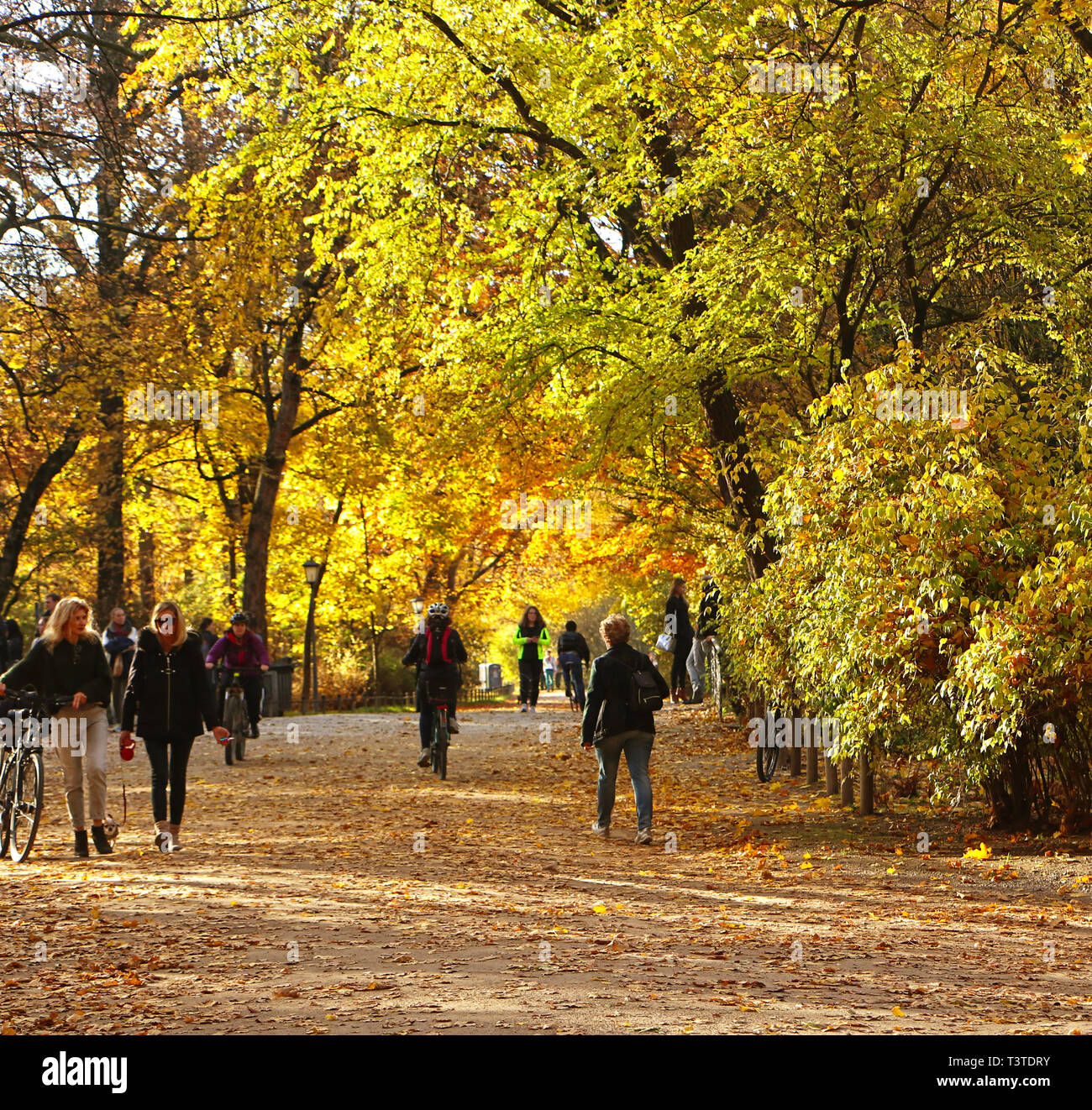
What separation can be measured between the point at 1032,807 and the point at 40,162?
11.4 metres

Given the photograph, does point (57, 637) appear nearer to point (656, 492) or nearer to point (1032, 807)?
A: point (1032, 807)

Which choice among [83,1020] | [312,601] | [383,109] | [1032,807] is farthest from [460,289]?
[312,601]

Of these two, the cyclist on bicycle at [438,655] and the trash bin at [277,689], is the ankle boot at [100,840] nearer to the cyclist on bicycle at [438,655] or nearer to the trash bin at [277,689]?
the cyclist on bicycle at [438,655]

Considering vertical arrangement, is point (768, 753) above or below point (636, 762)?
below

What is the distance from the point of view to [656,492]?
20484 mm

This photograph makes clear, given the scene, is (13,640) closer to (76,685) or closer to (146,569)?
(76,685)

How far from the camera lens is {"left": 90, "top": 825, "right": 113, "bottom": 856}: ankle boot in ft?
37.2

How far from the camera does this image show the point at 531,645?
2445cm

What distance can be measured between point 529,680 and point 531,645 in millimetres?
1266

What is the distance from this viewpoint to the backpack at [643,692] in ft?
38.6

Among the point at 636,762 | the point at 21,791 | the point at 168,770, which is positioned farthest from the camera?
the point at 636,762

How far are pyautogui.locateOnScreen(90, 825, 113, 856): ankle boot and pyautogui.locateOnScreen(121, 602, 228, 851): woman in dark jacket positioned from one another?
1.31ft

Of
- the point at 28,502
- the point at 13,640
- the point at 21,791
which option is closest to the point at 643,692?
the point at 21,791

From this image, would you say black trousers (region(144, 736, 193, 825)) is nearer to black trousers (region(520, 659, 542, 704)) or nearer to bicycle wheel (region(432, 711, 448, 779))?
bicycle wheel (region(432, 711, 448, 779))
